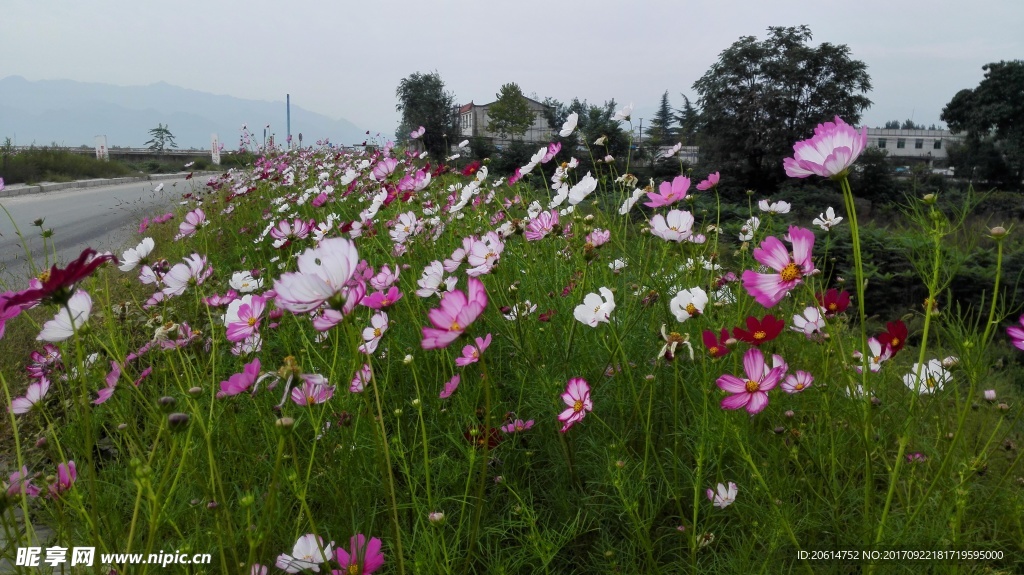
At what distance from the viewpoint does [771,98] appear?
10.4 m

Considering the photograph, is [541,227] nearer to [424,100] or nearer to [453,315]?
[453,315]

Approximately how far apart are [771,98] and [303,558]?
1135 centimetres

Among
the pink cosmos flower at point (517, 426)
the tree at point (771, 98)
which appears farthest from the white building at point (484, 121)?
the pink cosmos flower at point (517, 426)

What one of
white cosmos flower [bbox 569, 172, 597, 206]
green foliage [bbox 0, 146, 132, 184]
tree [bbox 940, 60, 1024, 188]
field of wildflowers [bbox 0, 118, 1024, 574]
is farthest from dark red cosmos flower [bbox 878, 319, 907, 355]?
tree [bbox 940, 60, 1024, 188]

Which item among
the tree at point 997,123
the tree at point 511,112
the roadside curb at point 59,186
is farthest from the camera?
the tree at point 511,112

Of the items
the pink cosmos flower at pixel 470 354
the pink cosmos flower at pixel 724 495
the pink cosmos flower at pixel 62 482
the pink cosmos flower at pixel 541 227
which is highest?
the pink cosmos flower at pixel 541 227

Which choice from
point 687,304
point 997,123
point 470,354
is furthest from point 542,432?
point 997,123

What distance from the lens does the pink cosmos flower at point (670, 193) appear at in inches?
50.8

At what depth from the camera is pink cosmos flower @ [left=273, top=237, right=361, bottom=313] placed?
1.98ft

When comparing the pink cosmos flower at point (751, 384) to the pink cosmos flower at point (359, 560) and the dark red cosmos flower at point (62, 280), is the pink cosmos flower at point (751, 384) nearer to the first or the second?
the pink cosmos flower at point (359, 560)

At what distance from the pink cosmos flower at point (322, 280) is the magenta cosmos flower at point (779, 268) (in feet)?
1.73

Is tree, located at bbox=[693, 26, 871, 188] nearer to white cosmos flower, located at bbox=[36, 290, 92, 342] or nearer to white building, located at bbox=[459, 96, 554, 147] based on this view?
white building, located at bbox=[459, 96, 554, 147]

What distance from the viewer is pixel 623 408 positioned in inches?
51.1

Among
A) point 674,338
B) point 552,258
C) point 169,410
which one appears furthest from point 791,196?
point 169,410
